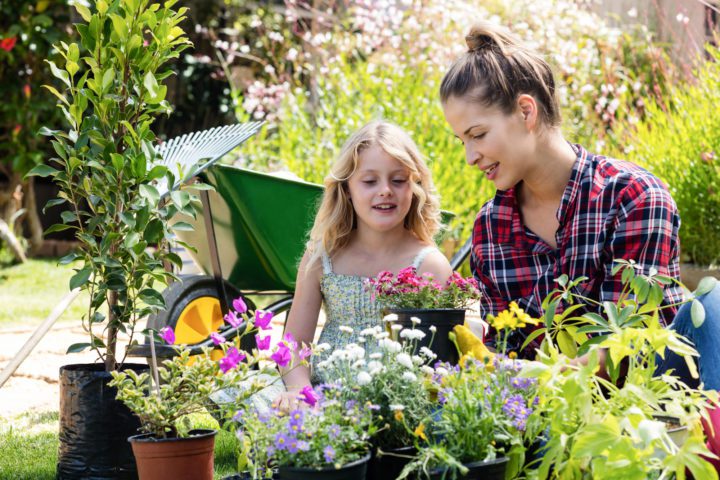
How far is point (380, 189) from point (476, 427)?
117 centimetres

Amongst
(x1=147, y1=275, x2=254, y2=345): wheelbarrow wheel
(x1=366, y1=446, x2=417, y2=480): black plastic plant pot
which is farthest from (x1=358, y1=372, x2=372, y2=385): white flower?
(x1=147, y1=275, x2=254, y2=345): wheelbarrow wheel

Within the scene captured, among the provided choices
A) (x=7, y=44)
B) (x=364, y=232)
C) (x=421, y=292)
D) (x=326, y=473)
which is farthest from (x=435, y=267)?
(x=7, y=44)

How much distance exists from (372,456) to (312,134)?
3.78 m

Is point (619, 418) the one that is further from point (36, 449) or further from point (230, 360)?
point (36, 449)

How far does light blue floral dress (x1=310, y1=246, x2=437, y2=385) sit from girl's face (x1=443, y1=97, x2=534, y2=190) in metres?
0.51

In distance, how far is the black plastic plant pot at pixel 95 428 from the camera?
1869mm

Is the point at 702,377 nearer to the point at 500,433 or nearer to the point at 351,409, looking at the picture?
the point at 500,433

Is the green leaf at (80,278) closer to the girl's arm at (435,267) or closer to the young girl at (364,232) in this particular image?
the young girl at (364,232)

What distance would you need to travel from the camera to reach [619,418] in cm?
117

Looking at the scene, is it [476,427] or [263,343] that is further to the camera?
[263,343]

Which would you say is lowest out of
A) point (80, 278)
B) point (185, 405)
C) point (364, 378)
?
point (185, 405)

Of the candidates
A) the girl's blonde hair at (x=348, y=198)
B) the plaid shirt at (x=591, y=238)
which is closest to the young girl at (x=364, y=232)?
the girl's blonde hair at (x=348, y=198)

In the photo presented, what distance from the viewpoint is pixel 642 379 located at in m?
1.29

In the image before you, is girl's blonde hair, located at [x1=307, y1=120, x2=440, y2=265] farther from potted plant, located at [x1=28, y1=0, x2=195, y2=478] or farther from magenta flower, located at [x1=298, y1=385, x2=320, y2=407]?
magenta flower, located at [x1=298, y1=385, x2=320, y2=407]
